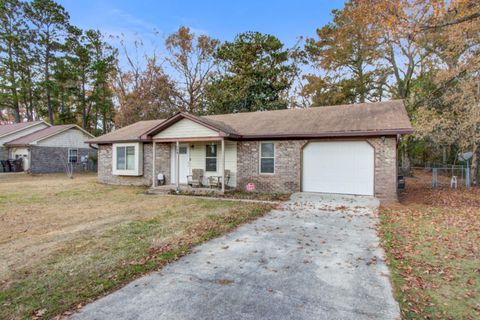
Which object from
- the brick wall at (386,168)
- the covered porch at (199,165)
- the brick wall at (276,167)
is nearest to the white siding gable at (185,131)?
the covered porch at (199,165)

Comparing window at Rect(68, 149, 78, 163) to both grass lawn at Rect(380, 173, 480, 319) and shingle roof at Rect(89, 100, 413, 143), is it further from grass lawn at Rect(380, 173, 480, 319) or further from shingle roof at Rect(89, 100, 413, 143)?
grass lawn at Rect(380, 173, 480, 319)

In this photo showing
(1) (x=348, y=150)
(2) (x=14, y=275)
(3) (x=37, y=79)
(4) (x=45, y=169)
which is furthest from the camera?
(3) (x=37, y=79)

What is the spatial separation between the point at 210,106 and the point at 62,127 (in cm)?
1285

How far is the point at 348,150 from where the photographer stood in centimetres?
1023

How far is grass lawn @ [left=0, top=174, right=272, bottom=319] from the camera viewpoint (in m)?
3.34

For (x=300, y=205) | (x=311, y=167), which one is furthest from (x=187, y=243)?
(x=311, y=167)

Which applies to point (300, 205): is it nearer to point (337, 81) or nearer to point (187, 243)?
point (187, 243)

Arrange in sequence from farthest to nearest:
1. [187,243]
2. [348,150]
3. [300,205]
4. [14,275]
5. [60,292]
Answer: [348,150], [300,205], [187,243], [14,275], [60,292]

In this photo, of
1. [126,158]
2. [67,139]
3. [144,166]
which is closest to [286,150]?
[144,166]

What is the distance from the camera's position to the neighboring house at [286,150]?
32.0 feet

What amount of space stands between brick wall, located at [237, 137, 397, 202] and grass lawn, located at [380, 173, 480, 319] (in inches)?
51.6

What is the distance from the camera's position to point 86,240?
17.5 ft

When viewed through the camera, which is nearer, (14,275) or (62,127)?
(14,275)

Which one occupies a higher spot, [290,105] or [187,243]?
[290,105]
